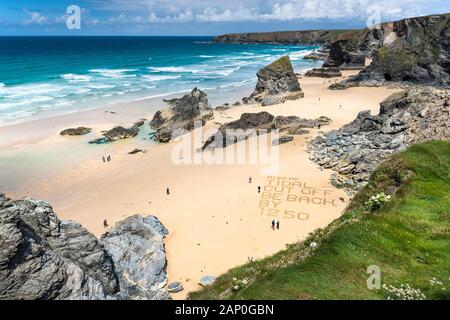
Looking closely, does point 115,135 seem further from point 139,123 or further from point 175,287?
point 175,287

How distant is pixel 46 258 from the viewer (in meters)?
12.8

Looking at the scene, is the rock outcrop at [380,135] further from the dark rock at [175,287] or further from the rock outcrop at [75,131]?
the rock outcrop at [75,131]

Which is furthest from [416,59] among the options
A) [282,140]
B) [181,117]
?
[181,117]

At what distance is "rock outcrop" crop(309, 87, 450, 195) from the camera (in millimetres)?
30266

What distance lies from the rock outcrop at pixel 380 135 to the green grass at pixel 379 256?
1373cm

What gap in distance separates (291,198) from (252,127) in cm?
1778

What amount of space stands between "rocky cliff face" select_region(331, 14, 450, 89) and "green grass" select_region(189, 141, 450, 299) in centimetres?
6279

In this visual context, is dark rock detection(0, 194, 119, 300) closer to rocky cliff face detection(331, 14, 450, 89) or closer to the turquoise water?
the turquoise water

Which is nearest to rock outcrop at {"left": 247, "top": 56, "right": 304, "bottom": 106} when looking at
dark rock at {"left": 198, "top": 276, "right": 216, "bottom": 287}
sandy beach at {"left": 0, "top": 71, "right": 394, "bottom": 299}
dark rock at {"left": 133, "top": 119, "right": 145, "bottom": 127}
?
sandy beach at {"left": 0, "top": 71, "right": 394, "bottom": 299}

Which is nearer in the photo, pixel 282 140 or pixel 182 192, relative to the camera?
Answer: pixel 182 192

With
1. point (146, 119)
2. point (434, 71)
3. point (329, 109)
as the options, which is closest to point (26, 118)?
point (146, 119)

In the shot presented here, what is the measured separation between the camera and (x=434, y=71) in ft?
228
